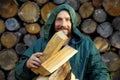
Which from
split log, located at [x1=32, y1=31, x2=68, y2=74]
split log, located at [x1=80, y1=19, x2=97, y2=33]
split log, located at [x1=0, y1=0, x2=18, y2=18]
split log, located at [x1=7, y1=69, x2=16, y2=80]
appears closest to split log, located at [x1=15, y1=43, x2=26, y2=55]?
split log, located at [x1=7, y1=69, x2=16, y2=80]

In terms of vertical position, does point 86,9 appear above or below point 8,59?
above

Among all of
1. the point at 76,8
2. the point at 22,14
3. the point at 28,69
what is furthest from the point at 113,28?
the point at 28,69

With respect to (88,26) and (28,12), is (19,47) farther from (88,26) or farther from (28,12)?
(88,26)

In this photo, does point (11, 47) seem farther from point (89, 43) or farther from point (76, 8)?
point (89, 43)

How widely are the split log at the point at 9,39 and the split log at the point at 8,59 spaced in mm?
83

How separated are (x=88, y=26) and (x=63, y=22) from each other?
1.94 meters

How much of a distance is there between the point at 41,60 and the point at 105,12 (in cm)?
245

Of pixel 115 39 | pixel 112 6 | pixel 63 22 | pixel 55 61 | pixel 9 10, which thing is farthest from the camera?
pixel 9 10

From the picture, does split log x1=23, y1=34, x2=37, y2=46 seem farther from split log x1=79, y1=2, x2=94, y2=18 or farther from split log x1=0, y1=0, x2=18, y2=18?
split log x1=79, y1=2, x2=94, y2=18

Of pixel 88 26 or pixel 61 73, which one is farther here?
pixel 88 26

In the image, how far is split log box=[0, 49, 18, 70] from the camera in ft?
15.9

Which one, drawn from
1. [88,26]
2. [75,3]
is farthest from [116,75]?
[75,3]

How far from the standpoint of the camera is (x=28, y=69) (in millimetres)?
2645

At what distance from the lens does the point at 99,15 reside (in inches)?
181
